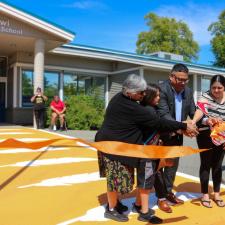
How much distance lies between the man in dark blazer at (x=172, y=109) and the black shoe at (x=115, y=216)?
619 millimetres

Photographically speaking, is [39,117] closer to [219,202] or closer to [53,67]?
[53,67]

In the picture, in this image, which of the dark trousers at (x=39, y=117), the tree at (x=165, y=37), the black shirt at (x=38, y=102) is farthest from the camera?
the tree at (x=165, y=37)

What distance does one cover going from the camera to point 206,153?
480cm

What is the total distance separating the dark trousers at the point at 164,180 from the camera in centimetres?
463

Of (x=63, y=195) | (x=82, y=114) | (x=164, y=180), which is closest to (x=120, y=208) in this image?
(x=164, y=180)

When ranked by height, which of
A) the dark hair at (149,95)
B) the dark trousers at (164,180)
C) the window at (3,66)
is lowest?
the dark trousers at (164,180)

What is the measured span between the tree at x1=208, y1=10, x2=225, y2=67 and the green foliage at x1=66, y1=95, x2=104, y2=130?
103 ft

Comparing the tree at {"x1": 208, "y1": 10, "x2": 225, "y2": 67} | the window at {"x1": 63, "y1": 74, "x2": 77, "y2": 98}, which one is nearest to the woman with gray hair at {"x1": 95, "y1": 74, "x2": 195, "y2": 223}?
the window at {"x1": 63, "y1": 74, "x2": 77, "y2": 98}

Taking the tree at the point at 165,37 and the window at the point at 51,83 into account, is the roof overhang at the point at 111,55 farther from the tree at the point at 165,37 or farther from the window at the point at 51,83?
the tree at the point at 165,37

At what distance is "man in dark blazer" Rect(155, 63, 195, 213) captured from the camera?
461cm

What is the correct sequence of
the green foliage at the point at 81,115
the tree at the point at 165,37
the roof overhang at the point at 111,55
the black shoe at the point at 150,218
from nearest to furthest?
the black shoe at the point at 150,218 < the green foliage at the point at 81,115 < the roof overhang at the point at 111,55 < the tree at the point at 165,37

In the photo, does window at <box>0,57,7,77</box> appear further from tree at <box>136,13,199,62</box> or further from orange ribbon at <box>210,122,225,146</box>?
tree at <box>136,13,199,62</box>

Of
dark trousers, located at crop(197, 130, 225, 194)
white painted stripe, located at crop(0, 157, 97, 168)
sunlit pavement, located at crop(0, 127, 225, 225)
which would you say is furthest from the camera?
white painted stripe, located at crop(0, 157, 97, 168)

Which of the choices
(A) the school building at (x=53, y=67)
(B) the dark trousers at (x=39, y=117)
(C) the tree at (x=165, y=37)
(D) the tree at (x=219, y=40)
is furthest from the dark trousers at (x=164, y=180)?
(C) the tree at (x=165, y=37)
